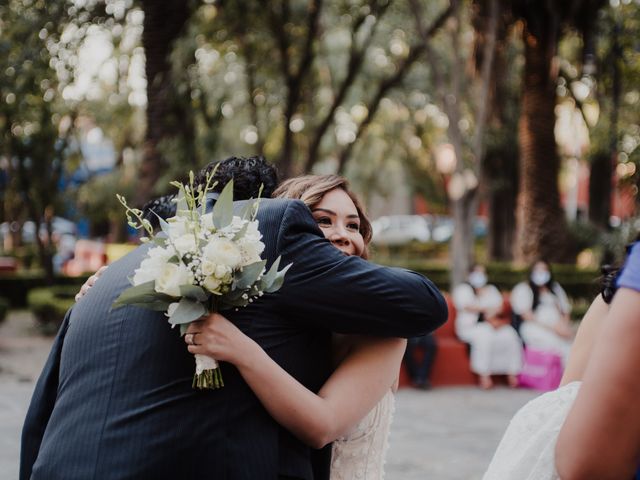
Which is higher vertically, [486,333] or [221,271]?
[221,271]

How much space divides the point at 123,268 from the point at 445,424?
6.44 metres

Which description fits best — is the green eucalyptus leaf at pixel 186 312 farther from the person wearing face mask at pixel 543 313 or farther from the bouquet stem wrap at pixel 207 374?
the person wearing face mask at pixel 543 313

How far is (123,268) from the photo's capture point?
203cm

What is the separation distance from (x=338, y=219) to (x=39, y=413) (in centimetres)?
104

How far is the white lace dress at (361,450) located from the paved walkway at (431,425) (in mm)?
3600

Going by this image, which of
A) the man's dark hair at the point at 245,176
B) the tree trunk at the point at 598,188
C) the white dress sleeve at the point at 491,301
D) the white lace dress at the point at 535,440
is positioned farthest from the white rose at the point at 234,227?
the tree trunk at the point at 598,188

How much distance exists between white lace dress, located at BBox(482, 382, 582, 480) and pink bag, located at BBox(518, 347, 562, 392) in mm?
8221

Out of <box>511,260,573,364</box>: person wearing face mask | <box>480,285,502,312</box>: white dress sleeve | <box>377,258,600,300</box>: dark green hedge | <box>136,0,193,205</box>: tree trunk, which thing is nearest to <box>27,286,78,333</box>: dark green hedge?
<box>136,0,193,205</box>: tree trunk

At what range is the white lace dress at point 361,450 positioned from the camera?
2486 mm

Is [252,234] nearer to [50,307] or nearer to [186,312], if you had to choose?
[186,312]

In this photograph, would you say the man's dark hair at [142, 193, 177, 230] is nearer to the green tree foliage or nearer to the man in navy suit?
the man in navy suit

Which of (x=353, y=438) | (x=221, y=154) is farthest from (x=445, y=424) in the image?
(x=221, y=154)

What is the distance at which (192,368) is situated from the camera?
183 cm

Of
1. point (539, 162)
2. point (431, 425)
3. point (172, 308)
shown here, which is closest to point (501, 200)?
point (539, 162)
